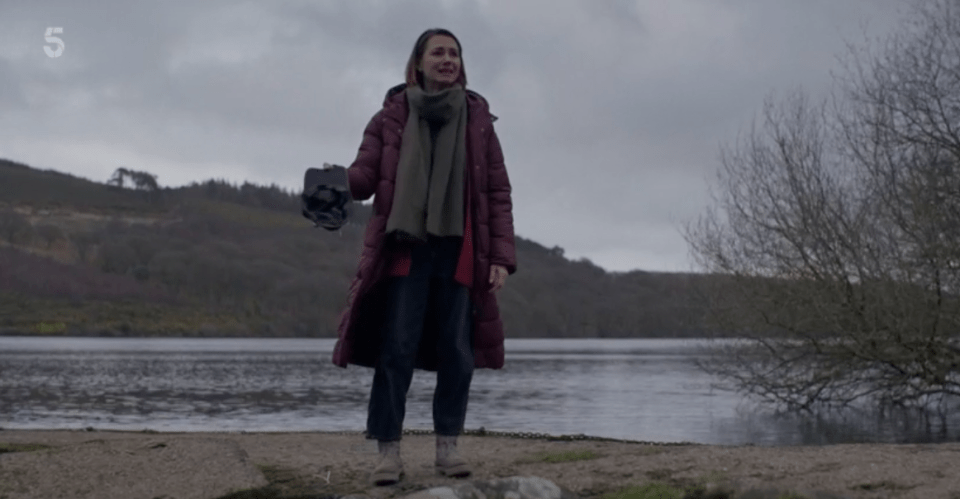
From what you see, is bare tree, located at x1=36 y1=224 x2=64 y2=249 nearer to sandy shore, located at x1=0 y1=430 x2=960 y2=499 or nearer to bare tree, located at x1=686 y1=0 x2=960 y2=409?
bare tree, located at x1=686 y1=0 x2=960 y2=409

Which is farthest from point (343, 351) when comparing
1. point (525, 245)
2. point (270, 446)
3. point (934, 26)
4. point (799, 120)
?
point (525, 245)

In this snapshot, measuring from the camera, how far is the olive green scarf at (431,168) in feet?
18.3

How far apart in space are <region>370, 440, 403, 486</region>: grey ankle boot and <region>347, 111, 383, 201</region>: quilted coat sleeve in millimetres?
1272

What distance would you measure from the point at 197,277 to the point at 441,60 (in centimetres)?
11159

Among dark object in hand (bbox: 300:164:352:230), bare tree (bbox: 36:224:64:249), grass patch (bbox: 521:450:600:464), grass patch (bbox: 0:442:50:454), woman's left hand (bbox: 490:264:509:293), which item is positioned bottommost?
grass patch (bbox: 0:442:50:454)

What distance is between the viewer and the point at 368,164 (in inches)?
228

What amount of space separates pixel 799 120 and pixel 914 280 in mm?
3259

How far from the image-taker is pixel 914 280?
50.4ft

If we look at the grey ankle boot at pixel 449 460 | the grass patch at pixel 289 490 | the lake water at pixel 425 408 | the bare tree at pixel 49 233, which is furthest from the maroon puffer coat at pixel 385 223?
the bare tree at pixel 49 233

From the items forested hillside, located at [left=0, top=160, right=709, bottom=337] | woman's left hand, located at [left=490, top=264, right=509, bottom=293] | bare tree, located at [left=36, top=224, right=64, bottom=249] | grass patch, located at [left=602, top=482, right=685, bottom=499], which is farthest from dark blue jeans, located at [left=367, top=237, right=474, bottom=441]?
bare tree, located at [left=36, top=224, right=64, bottom=249]

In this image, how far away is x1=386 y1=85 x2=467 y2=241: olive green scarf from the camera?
5.58 m

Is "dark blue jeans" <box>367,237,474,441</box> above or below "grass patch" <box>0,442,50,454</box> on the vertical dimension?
above

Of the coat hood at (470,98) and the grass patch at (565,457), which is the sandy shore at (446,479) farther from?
the coat hood at (470,98)

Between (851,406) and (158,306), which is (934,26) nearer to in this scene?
(851,406)
